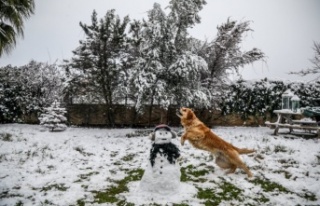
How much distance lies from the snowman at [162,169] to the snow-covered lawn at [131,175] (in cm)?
17

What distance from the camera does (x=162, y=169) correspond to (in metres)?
5.30

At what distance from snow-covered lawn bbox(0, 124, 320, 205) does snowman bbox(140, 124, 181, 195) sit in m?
0.17

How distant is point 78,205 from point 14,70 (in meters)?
13.2

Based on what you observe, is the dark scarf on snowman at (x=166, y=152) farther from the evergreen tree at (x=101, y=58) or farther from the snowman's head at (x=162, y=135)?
the evergreen tree at (x=101, y=58)

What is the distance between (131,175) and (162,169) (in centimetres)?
147

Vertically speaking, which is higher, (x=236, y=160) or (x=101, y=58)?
(x=101, y=58)

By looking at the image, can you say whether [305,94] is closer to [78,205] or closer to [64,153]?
[64,153]

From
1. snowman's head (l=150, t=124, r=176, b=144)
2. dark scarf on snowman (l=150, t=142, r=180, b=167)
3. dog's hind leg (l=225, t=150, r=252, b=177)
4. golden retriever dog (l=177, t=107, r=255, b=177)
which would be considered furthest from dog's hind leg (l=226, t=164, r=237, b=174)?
snowman's head (l=150, t=124, r=176, b=144)

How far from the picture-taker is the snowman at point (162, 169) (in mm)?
5254

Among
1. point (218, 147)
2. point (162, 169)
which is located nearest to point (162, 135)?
point (162, 169)

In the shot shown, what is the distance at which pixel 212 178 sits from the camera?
20.4 ft

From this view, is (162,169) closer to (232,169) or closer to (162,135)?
(162,135)

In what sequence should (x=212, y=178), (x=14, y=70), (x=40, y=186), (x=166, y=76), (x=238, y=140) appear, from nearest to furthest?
(x=40, y=186)
(x=212, y=178)
(x=238, y=140)
(x=166, y=76)
(x=14, y=70)

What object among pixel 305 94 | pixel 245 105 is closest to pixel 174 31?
pixel 245 105
